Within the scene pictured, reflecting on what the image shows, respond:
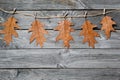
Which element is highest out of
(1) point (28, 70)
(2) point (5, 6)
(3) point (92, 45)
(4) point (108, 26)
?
(2) point (5, 6)

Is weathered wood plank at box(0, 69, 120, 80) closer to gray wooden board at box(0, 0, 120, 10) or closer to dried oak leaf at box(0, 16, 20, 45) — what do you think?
dried oak leaf at box(0, 16, 20, 45)

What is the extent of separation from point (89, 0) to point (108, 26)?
0.68ft

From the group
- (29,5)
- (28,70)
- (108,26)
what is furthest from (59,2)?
(28,70)

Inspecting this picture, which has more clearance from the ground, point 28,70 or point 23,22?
point 23,22

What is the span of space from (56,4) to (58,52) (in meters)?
0.31

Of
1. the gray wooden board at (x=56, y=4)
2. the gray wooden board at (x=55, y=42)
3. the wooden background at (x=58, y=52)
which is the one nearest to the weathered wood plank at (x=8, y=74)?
the wooden background at (x=58, y=52)

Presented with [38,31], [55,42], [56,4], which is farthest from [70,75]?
[56,4]

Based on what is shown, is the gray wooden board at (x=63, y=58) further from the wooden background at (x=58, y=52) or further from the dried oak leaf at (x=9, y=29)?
the dried oak leaf at (x=9, y=29)

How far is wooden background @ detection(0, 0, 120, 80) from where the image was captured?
1.49 meters

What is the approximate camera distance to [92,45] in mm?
1465

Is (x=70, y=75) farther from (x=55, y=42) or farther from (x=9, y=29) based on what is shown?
(x=9, y=29)

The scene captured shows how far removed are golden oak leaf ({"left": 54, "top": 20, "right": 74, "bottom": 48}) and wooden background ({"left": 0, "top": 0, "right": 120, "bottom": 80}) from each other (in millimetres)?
47

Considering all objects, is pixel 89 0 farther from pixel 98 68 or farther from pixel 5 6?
→ pixel 5 6

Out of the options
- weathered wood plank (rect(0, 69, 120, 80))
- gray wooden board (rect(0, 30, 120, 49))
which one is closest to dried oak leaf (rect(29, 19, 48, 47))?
gray wooden board (rect(0, 30, 120, 49))
